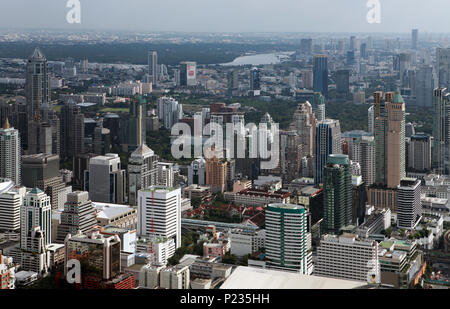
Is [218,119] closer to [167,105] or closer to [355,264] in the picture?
[167,105]

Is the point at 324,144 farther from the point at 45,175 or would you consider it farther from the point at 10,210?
the point at 10,210

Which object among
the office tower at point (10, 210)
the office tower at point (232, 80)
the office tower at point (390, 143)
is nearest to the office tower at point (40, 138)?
the office tower at point (10, 210)

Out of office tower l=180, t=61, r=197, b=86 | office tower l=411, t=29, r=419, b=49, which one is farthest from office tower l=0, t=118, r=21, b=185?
office tower l=180, t=61, r=197, b=86

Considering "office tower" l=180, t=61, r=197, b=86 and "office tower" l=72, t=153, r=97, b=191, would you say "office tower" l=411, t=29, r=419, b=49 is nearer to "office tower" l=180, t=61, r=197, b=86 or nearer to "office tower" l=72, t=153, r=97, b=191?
"office tower" l=72, t=153, r=97, b=191

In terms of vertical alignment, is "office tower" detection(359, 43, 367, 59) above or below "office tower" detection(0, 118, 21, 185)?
above

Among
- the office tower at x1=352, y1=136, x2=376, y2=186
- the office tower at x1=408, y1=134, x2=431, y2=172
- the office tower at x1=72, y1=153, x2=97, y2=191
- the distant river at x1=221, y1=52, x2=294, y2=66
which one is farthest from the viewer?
the distant river at x1=221, y1=52, x2=294, y2=66

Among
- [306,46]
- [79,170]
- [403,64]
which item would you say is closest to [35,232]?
[79,170]

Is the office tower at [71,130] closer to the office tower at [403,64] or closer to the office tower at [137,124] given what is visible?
the office tower at [137,124]
